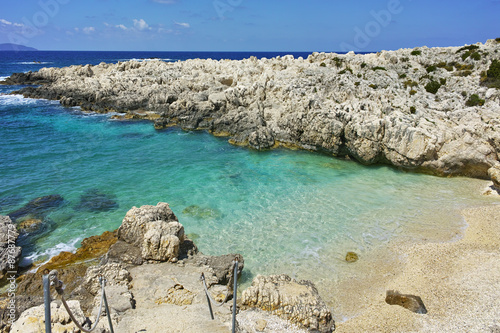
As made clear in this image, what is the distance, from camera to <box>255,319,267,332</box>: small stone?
8759mm

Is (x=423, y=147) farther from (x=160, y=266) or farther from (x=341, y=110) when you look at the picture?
(x=160, y=266)

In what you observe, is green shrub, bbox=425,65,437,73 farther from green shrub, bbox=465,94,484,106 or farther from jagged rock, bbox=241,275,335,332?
jagged rock, bbox=241,275,335,332

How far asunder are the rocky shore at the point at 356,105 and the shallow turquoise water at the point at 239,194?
70.5 inches

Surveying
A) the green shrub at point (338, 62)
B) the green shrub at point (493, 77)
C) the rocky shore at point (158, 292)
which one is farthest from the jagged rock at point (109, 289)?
the green shrub at point (338, 62)

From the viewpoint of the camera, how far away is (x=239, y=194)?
790 inches

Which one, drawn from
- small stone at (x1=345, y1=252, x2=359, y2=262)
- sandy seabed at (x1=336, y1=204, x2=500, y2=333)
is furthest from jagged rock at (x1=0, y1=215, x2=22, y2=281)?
small stone at (x1=345, y1=252, x2=359, y2=262)

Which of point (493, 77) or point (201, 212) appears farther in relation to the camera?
point (493, 77)

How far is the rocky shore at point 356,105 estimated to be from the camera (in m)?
22.2

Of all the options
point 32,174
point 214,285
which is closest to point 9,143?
point 32,174

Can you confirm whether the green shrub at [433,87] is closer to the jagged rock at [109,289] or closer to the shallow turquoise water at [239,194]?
the shallow turquoise water at [239,194]

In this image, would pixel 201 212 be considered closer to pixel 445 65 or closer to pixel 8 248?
pixel 8 248

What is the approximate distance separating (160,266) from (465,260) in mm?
13108

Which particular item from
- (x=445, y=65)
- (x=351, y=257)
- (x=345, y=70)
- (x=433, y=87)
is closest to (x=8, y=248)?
(x=351, y=257)

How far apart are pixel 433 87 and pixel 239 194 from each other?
22819mm
